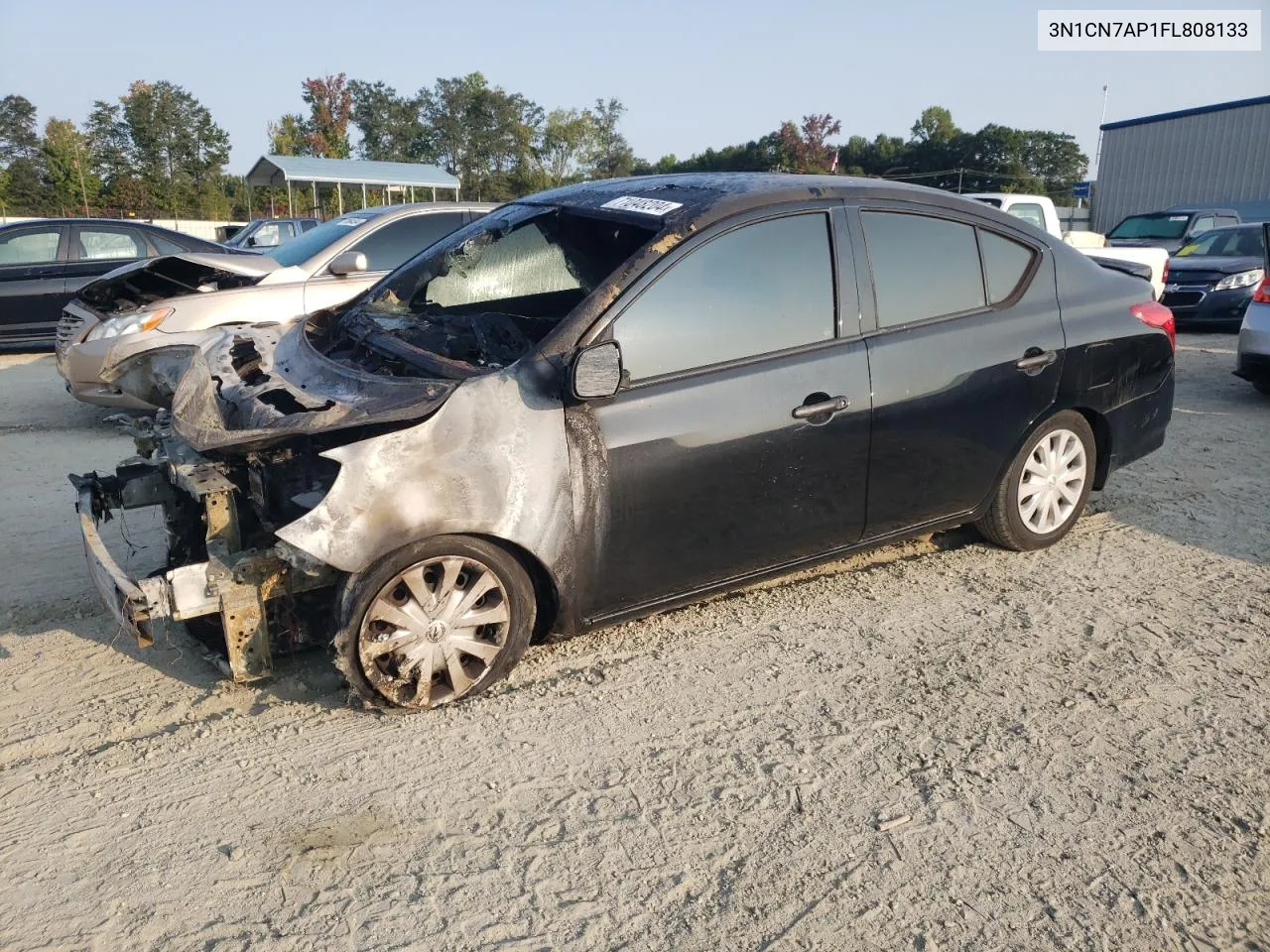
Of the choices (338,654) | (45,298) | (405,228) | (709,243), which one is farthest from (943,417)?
(45,298)

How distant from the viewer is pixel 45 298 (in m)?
10.7

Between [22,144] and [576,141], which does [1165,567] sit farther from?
[576,141]

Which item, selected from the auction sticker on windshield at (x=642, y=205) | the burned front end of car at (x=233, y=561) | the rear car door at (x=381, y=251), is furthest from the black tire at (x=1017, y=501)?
the rear car door at (x=381, y=251)

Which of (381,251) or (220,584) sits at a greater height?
(381,251)

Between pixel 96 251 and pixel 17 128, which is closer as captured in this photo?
pixel 96 251

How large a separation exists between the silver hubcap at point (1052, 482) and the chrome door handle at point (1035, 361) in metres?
0.37

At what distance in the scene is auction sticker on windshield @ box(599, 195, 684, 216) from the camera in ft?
12.5

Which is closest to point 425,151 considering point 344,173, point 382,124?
point 382,124

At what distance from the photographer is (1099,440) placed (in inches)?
194

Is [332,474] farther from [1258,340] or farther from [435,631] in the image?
[1258,340]

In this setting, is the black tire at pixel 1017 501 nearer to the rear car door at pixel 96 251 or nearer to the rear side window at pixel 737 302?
the rear side window at pixel 737 302

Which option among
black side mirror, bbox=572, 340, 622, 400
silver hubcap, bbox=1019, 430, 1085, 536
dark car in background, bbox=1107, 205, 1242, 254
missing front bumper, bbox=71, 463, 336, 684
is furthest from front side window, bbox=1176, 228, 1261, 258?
missing front bumper, bbox=71, 463, 336, 684

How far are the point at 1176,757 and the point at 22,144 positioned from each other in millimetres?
58120

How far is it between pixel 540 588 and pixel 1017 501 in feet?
8.08
